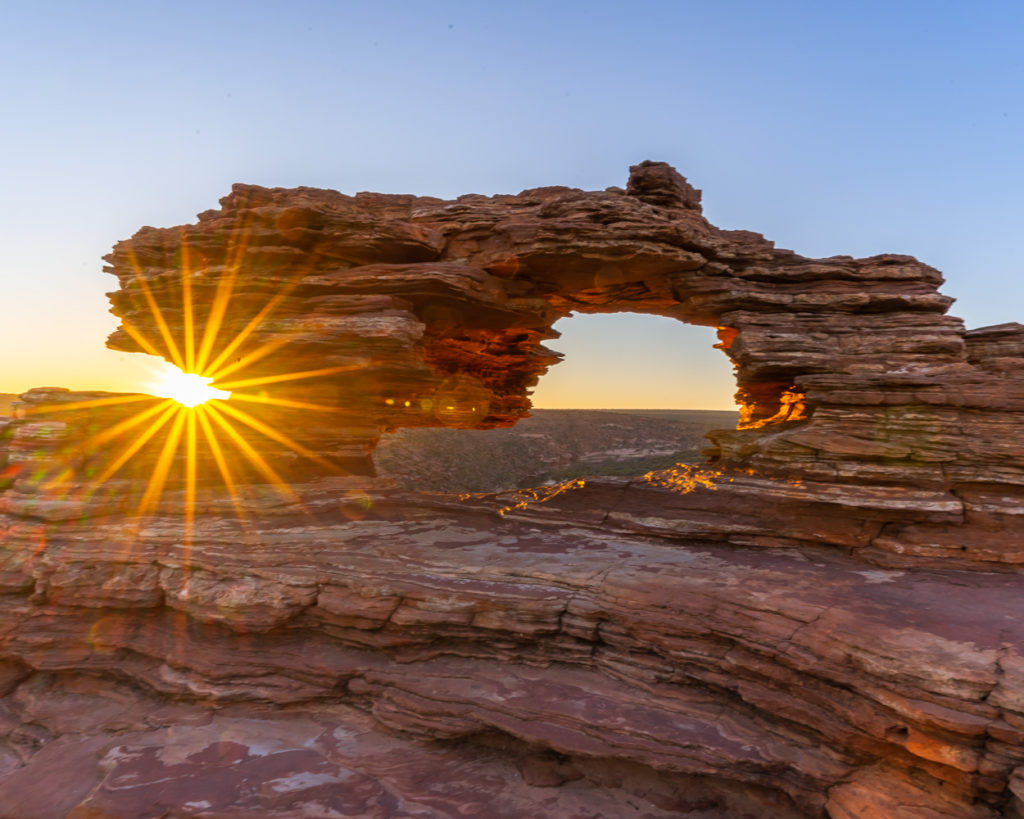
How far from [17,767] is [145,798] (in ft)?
17.8

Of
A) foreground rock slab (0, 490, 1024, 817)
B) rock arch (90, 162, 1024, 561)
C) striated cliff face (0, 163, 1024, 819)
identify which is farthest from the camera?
rock arch (90, 162, 1024, 561)

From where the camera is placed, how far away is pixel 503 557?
15117 millimetres

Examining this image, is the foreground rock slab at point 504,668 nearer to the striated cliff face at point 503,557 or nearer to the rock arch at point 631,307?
the striated cliff face at point 503,557

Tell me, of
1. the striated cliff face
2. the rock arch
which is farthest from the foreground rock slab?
the rock arch

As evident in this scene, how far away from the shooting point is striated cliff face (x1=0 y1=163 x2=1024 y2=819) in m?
10.6

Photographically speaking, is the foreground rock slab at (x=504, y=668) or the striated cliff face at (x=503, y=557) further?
the striated cliff face at (x=503, y=557)

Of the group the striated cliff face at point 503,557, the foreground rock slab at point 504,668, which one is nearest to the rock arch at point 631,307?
the striated cliff face at point 503,557

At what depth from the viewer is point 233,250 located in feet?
64.9

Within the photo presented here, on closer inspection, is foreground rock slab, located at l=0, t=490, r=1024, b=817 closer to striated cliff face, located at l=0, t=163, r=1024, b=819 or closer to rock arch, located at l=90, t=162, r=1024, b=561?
striated cliff face, located at l=0, t=163, r=1024, b=819

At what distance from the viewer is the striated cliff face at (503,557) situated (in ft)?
34.8

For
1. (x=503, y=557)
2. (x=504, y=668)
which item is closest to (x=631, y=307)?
(x=503, y=557)

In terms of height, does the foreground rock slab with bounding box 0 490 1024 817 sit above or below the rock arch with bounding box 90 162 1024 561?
below

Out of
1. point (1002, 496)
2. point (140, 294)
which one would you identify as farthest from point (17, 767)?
point (1002, 496)

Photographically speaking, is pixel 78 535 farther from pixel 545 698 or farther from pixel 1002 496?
pixel 1002 496
